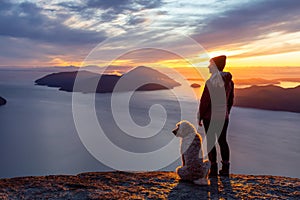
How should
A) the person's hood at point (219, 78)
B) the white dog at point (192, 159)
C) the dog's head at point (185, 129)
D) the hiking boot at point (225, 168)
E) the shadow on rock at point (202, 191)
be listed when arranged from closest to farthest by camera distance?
1. the shadow on rock at point (202, 191)
2. the white dog at point (192, 159)
3. the dog's head at point (185, 129)
4. the person's hood at point (219, 78)
5. the hiking boot at point (225, 168)

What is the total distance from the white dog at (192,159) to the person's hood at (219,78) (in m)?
0.93

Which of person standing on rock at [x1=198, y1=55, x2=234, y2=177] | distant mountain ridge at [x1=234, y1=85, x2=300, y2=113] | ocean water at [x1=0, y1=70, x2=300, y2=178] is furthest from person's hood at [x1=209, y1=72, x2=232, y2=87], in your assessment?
distant mountain ridge at [x1=234, y1=85, x2=300, y2=113]

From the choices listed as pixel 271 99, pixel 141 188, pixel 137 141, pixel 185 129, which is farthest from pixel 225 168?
pixel 271 99

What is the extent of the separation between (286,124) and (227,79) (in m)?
51.0

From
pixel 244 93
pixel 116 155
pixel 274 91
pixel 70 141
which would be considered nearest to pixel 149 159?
pixel 116 155

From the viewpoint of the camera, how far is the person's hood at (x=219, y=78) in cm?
420

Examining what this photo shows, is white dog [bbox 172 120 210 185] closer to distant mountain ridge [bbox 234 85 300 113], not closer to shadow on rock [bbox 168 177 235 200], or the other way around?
shadow on rock [bbox 168 177 235 200]

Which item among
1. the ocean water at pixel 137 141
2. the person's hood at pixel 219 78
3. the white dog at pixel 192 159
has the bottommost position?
the ocean water at pixel 137 141

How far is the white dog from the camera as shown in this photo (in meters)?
3.88

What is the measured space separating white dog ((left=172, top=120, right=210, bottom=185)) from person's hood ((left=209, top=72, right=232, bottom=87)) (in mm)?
927

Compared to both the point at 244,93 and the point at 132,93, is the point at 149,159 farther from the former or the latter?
the point at 132,93

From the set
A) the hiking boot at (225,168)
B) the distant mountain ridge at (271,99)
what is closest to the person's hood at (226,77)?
the hiking boot at (225,168)

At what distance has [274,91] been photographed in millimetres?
67438

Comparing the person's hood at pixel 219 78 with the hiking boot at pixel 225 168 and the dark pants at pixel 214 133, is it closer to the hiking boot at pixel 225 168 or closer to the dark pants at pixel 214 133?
the dark pants at pixel 214 133
